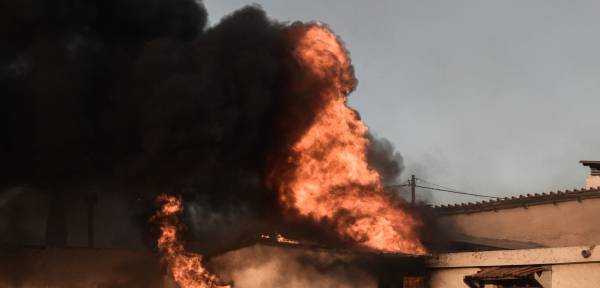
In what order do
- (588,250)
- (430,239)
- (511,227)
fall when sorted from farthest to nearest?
(511,227) < (430,239) < (588,250)

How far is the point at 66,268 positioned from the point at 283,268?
8.03m

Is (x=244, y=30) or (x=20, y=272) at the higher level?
(x=244, y=30)

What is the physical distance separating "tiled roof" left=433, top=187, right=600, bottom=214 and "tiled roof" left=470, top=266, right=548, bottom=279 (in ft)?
27.9

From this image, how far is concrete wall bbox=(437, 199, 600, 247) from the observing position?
25.7 meters

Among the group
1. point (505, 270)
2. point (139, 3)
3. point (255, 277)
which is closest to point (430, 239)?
point (505, 270)

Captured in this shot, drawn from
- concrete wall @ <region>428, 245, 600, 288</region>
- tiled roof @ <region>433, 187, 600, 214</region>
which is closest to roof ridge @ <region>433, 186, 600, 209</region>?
tiled roof @ <region>433, 187, 600, 214</region>

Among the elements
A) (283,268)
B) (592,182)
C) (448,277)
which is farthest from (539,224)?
(283,268)

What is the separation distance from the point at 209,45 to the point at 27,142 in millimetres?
8535

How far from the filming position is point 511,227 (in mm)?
28141

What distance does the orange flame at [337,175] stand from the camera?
2377 cm

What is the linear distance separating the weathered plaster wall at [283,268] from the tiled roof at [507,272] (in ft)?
15.5

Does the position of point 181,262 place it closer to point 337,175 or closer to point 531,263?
point 337,175

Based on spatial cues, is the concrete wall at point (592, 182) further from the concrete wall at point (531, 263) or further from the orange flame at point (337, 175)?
the concrete wall at point (531, 263)

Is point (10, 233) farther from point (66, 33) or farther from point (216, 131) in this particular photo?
point (216, 131)
